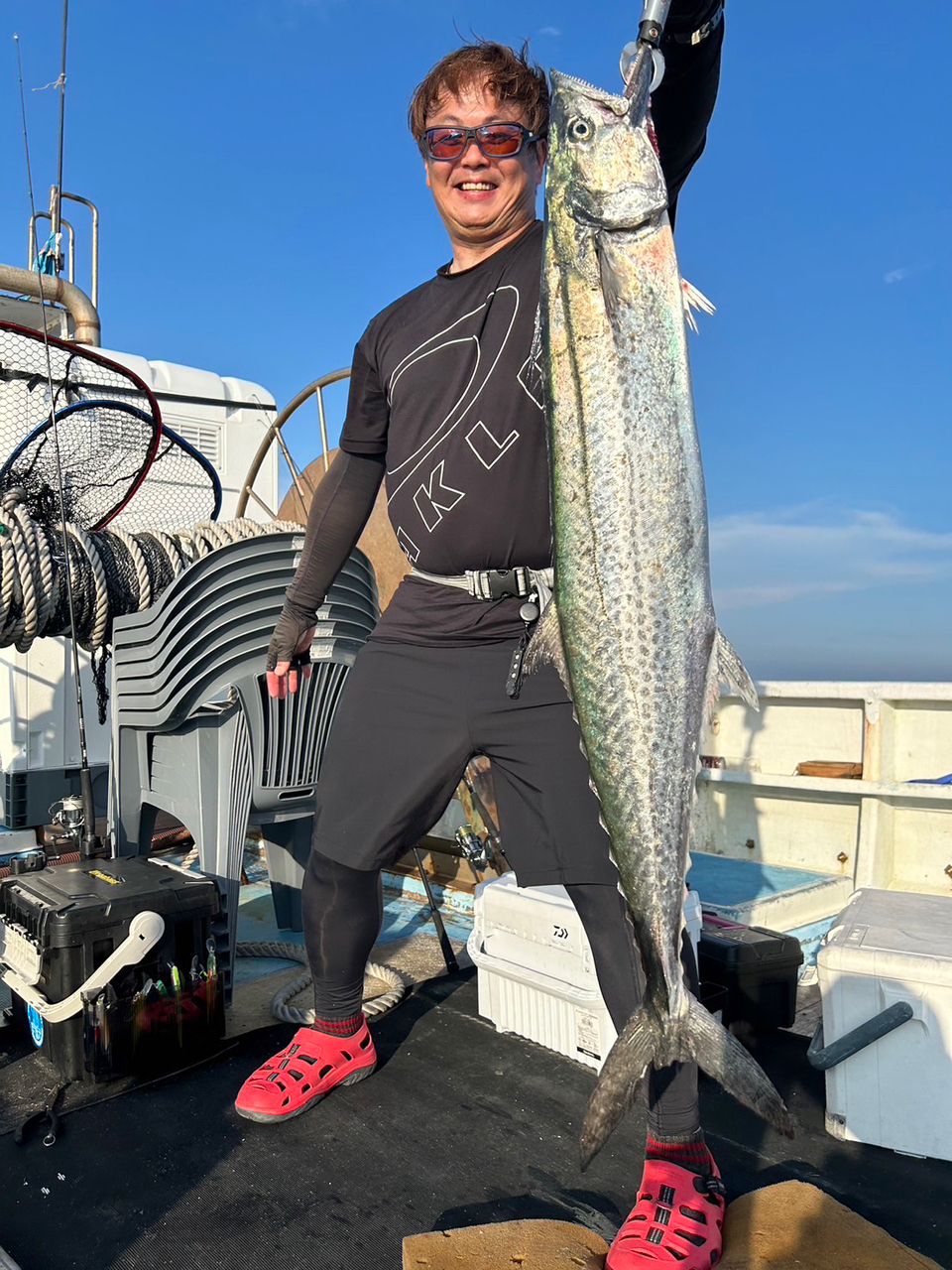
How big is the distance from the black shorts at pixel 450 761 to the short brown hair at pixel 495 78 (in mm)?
Result: 1433

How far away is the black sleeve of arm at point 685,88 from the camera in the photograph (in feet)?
Answer: 6.41

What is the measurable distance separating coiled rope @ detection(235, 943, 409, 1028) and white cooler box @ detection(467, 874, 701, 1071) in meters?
0.37

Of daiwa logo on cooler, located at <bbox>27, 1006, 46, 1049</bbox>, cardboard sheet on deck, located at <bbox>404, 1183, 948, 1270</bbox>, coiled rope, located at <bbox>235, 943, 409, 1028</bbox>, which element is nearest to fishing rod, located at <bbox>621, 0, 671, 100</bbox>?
cardboard sheet on deck, located at <bbox>404, 1183, 948, 1270</bbox>

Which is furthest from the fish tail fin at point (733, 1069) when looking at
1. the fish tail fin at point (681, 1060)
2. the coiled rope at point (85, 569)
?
the coiled rope at point (85, 569)

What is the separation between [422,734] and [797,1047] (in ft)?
5.72

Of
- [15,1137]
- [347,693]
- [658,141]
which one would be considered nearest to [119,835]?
[15,1137]

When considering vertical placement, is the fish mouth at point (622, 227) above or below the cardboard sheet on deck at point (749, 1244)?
above

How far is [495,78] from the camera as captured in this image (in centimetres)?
236

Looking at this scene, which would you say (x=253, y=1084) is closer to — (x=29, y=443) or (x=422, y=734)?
(x=422, y=734)

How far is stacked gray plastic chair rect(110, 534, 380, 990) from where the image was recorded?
347 centimetres

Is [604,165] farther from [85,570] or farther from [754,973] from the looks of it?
[85,570]

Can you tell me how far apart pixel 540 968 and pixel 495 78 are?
8.64 ft

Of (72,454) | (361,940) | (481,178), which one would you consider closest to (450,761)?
(361,940)

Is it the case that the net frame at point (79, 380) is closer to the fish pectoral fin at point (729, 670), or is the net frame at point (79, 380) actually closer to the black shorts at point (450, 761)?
the black shorts at point (450, 761)
